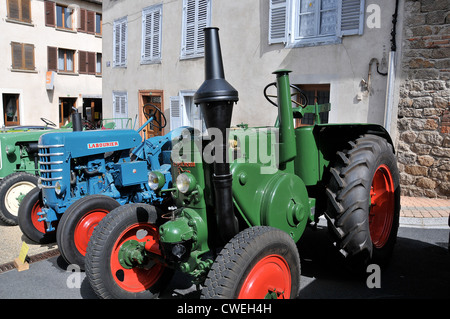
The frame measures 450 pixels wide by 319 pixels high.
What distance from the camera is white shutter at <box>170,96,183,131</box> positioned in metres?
10.1

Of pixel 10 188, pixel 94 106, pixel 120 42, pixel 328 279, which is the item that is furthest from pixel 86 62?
pixel 328 279

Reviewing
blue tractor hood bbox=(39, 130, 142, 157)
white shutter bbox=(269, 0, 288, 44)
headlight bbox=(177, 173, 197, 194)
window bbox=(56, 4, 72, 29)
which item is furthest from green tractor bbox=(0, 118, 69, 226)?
window bbox=(56, 4, 72, 29)

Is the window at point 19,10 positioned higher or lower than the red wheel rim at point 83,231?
higher

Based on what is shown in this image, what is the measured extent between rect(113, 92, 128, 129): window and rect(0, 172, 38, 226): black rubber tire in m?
6.92

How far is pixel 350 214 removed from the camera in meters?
2.92

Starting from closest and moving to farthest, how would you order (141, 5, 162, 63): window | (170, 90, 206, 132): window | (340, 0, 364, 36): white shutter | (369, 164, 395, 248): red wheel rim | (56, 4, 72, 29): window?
1. (369, 164, 395, 248): red wheel rim
2. (340, 0, 364, 36): white shutter
3. (170, 90, 206, 132): window
4. (141, 5, 162, 63): window
5. (56, 4, 72, 29): window

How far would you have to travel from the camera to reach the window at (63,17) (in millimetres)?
19844

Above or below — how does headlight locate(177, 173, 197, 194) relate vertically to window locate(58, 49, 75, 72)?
below

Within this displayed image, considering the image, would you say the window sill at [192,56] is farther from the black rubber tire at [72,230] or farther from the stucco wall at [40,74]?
the stucco wall at [40,74]

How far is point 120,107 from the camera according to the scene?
12672 mm

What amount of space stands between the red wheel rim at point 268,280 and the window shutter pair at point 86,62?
20572mm

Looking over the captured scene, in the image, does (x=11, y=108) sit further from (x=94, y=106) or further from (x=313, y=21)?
(x=313, y=21)

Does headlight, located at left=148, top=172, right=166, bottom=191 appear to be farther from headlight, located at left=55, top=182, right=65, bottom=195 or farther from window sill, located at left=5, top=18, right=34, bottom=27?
window sill, located at left=5, top=18, right=34, bottom=27

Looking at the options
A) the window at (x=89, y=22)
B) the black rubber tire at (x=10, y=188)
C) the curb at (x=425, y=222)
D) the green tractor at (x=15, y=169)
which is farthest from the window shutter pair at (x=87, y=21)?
the curb at (x=425, y=222)
